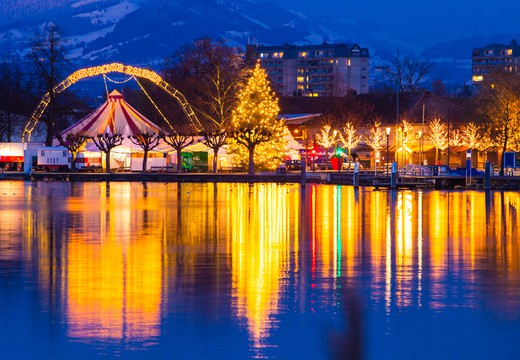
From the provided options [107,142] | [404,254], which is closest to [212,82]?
[107,142]

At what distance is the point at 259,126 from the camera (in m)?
70.4

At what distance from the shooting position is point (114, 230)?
25766 millimetres

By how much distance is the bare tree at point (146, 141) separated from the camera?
75.1 m

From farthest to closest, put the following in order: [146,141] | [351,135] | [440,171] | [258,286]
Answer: [351,135] < [146,141] < [440,171] < [258,286]

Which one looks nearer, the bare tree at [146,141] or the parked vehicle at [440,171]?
the parked vehicle at [440,171]

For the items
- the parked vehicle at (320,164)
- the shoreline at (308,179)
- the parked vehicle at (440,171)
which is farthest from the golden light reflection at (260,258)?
the parked vehicle at (320,164)

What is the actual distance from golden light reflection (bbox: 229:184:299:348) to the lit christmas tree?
32.2m

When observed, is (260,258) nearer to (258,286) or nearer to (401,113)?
(258,286)

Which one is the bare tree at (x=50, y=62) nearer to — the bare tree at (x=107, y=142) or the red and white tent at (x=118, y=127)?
the red and white tent at (x=118, y=127)

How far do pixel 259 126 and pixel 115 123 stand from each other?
16.0 metres

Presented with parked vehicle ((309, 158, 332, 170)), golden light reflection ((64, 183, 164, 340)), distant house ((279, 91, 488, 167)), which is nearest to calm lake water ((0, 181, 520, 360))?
golden light reflection ((64, 183, 164, 340))

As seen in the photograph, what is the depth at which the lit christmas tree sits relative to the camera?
70.1 metres

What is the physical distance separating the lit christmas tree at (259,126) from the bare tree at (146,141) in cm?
628

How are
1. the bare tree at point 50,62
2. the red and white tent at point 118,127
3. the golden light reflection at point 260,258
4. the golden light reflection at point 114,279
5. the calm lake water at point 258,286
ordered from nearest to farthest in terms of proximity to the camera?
the calm lake water at point 258,286 < the golden light reflection at point 114,279 < the golden light reflection at point 260,258 < the red and white tent at point 118,127 < the bare tree at point 50,62
